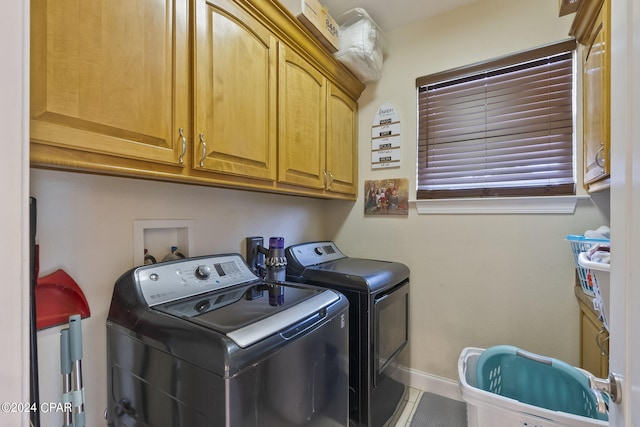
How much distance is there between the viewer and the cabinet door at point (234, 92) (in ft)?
3.40

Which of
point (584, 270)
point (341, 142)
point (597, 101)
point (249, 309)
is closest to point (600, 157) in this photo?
point (597, 101)

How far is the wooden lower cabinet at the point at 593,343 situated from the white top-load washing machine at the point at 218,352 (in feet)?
3.36

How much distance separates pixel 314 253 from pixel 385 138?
3.39ft

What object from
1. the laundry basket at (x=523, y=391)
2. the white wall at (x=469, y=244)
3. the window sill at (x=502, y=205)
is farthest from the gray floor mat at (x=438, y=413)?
the window sill at (x=502, y=205)

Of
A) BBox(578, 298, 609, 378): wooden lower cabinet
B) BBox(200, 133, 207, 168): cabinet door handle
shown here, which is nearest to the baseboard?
BBox(578, 298, 609, 378): wooden lower cabinet

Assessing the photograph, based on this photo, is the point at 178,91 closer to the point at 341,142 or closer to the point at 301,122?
the point at 301,122

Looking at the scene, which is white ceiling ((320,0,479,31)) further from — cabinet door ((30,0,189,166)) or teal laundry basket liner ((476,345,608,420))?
teal laundry basket liner ((476,345,608,420))

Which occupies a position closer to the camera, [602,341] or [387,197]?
[602,341]

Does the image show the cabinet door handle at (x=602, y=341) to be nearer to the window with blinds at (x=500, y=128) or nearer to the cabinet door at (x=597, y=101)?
the cabinet door at (x=597, y=101)

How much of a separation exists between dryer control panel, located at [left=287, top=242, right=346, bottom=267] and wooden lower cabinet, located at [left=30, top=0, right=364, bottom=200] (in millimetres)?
415

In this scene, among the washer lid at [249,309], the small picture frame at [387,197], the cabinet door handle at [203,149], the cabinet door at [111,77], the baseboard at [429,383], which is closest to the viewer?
the cabinet door at [111,77]

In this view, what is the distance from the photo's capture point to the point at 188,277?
3.83 feet

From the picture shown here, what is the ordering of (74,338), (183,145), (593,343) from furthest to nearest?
(593,343) → (183,145) → (74,338)

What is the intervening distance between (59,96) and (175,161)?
33 cm
